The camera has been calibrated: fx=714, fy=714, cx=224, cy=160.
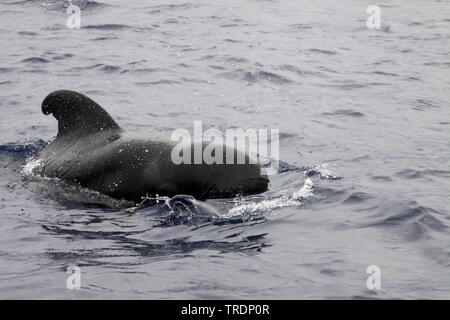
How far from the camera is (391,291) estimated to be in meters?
6.38

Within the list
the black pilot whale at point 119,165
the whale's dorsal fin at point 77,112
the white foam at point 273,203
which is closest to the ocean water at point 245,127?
the white foam at point 273,203

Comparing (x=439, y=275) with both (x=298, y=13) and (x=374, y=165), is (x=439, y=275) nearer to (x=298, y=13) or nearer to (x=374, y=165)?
(x=374, y=165)

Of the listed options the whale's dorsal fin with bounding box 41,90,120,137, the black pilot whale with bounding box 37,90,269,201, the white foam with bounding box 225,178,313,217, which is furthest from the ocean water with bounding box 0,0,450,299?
the whale's dorsal fin with bounding box 41,90,120,137

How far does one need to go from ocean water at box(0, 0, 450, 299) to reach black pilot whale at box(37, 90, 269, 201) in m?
0.22

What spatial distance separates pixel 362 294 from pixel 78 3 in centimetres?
2189

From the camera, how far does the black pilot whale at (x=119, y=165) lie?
8930 millimetres

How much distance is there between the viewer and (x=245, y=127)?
548 inches

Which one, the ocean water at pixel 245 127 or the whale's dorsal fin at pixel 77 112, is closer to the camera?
the ocean water at pixel 245 127

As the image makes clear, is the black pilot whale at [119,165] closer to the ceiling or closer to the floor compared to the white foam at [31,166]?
closer to the ceiling

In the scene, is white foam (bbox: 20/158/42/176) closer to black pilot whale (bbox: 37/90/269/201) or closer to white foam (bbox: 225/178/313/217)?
black pilot whale (bbox: 37/90/269/201)

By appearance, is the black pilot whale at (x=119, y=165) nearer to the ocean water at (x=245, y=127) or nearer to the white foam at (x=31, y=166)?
the white foam at (x=31, y=166)

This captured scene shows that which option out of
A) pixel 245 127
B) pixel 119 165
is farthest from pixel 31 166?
pixel 245 127

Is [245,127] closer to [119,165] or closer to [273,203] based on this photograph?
[119,165]

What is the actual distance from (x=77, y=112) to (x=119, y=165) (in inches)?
51.2
